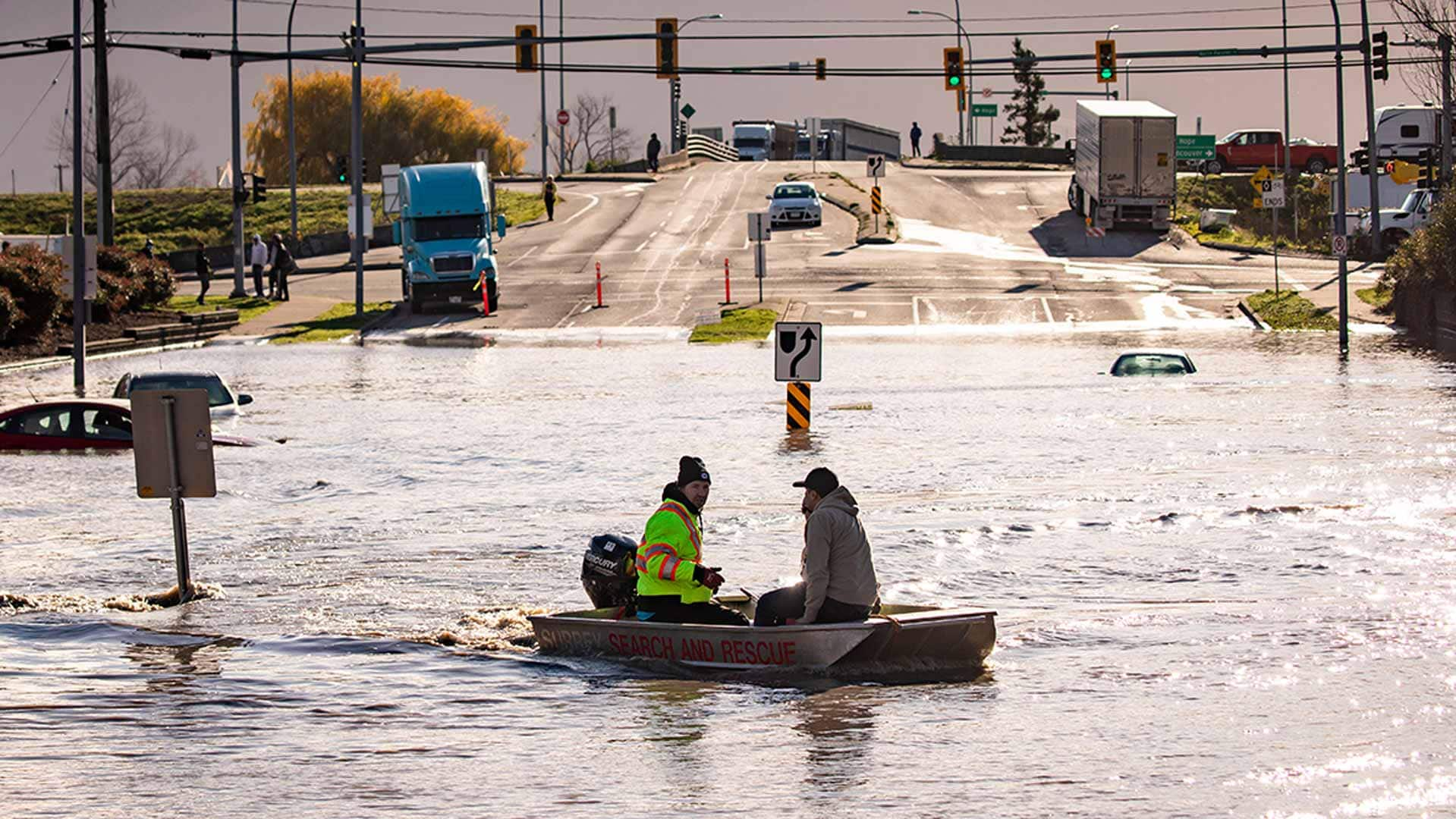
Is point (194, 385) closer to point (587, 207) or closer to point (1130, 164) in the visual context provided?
point (1130, 164)

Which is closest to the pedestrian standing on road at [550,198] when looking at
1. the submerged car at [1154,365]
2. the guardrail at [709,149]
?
the guardrail at [709,149]

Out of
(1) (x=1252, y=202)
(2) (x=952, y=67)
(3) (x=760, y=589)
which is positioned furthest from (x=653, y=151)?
(3) (x=760, y=589)

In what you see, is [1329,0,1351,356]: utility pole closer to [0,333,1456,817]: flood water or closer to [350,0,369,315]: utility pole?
[0,333,1456,817]: flood water

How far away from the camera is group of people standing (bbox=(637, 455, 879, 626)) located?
1312 cm

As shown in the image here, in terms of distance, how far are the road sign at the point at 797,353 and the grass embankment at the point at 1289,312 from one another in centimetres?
2177

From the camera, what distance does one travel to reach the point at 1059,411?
1233 inches

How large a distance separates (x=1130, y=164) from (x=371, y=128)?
7532 cm

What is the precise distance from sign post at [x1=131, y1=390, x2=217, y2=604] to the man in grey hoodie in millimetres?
5886

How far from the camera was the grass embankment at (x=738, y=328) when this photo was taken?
46031 mm

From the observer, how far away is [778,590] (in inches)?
551

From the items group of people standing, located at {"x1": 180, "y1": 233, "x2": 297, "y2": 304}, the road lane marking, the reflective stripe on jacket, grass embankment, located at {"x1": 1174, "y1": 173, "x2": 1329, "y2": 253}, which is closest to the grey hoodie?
the reflective stripe on jacket

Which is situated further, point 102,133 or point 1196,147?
point 1196,147

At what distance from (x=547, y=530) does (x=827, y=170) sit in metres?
70.1

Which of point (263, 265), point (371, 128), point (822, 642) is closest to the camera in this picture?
point (822, 642)
